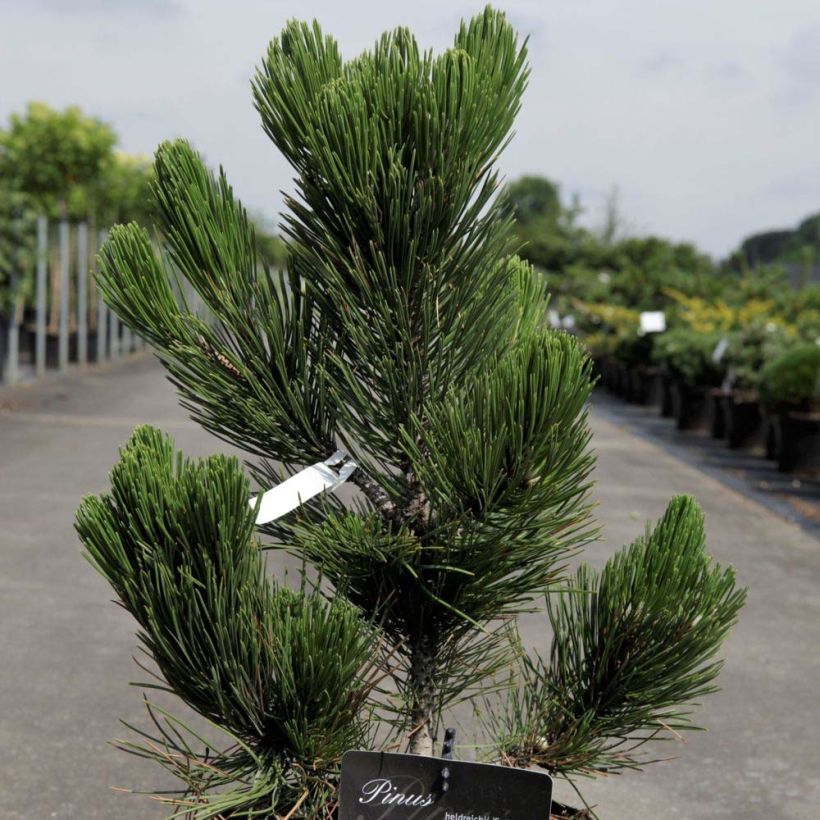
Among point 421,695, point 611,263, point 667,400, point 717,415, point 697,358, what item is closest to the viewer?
point 421,695

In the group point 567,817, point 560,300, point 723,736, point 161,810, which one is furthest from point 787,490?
point 560,300

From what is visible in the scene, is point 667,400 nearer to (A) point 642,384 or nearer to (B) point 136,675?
(A) point 642,384

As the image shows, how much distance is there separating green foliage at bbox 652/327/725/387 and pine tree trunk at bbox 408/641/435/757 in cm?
1398

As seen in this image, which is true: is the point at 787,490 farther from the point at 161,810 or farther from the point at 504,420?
the point at 504,420

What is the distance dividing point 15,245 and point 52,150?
8.37 meters

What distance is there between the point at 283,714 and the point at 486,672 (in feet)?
1.49

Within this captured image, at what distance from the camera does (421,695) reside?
6.81 ft

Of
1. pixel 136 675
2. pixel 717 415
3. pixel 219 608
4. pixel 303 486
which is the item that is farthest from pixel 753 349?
→ pixel 219 608

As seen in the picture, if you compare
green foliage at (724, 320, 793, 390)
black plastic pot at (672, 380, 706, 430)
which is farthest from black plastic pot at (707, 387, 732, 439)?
black plastic pot at (672, 380, 706, 430)

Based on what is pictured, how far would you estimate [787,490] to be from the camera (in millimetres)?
11234

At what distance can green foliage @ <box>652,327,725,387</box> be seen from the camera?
640 inches

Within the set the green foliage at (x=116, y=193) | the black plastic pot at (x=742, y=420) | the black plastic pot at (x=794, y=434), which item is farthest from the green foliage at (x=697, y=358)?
the green foliage at (x=116, y=193)

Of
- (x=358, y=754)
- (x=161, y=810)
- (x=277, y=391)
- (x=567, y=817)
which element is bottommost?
(x=161, y=810)

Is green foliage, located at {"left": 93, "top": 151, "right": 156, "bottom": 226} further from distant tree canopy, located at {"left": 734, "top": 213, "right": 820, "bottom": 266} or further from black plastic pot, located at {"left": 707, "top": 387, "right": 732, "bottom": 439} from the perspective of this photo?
distant tree canopy, located at {"left": 734, "top": 213, "right": 820, "bottom": 266}
